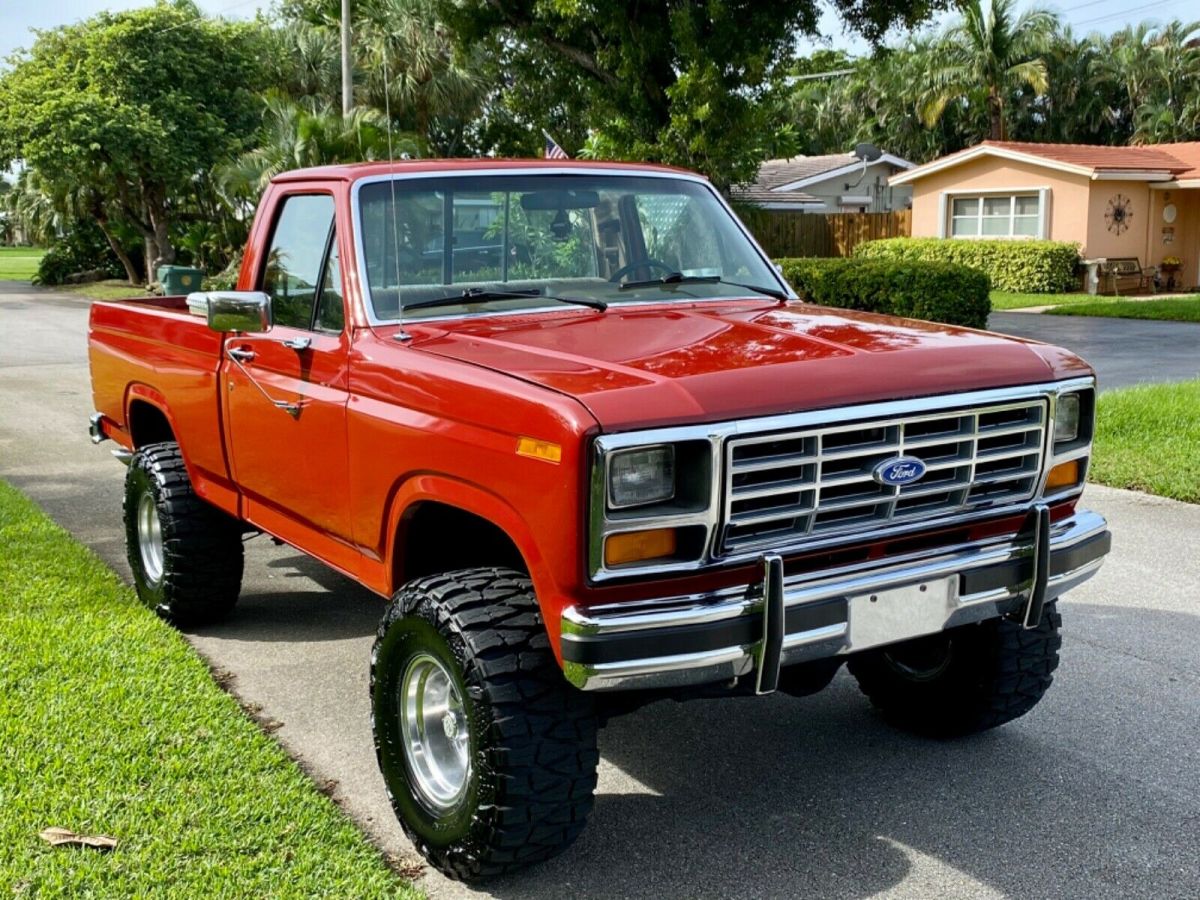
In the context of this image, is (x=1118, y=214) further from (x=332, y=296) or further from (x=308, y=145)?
(x=332, y=296)

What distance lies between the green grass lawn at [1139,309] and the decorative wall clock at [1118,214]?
4.59 meters

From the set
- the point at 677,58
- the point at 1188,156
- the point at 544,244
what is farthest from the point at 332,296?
the point at 1188,156

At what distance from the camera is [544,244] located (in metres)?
4.71

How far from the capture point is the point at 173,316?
220 inches

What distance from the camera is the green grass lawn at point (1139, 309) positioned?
2252cm

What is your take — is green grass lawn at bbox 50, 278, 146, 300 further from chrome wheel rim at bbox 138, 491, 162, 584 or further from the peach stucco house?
chrome wheel rim at bbox 138, 491, 162, 584

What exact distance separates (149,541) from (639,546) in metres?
3.59

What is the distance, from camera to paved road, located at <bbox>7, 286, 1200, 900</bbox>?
12.0 feet

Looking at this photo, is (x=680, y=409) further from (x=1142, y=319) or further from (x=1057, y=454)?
(x=1142, y=319)

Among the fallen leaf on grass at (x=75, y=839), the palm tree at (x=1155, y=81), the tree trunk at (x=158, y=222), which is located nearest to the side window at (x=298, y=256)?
the fallen leaf on grass at (x=75, y=839)

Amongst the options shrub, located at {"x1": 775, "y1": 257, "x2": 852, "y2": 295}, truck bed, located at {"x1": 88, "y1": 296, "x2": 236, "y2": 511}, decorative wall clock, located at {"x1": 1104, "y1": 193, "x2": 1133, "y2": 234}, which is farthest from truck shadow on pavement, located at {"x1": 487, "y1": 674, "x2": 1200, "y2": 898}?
decorative wall clock, located at {"x1": 1104, "y1": 193, "x2": 1133, "y2": 234}

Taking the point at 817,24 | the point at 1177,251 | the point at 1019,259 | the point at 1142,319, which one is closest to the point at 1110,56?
the point at 1177,251

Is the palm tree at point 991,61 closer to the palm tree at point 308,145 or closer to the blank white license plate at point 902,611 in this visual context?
the palm tree at point 308,145

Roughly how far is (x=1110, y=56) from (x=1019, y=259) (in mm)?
28988
